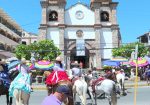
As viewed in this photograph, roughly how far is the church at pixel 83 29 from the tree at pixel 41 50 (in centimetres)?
387

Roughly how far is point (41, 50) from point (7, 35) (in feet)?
59.5

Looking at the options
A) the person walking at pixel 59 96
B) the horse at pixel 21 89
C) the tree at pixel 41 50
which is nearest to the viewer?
the person walking at pixel 59 96

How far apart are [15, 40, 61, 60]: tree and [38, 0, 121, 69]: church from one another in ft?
12.7

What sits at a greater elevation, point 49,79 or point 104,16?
point 104,16

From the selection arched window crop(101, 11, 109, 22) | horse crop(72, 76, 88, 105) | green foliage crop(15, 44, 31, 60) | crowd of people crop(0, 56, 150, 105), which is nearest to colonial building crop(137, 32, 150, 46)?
arched window crop(101, 11, 109, 22)

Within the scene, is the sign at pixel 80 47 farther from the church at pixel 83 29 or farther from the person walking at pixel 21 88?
the person walking at pixel 21 88

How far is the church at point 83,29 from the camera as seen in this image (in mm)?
74312

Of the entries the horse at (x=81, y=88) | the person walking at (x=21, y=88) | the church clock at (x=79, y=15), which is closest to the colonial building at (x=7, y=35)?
the church clock at (x=79, y=15)

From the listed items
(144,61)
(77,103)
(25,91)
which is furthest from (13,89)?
(144,61)

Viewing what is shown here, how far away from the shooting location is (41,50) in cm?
6744

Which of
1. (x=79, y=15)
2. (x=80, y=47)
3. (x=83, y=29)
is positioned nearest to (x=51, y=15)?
(x=79, y=15)

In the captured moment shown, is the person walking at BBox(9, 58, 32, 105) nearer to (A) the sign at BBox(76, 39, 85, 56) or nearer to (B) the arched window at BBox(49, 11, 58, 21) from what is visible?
(A) the sign at BBox(76, 39, 85, 56)

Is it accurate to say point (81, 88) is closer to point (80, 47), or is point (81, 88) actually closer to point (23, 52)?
point (23, 52)

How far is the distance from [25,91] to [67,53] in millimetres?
62466
